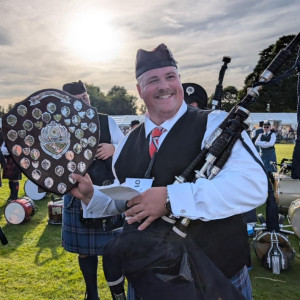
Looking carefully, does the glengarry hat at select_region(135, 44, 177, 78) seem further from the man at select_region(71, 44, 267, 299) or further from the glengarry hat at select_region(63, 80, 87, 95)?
the glengarry hat at select_region(63, 80, 87, 95)

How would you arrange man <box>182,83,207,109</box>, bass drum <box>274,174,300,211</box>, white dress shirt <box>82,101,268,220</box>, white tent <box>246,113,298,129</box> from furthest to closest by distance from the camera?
1. white tent <box>246,113,298,129</box>
2. bass drum <box>274,174,300,211</box>
3. man <box>182,83,207,109</box>
4. white dress shirt <box>82,101,268,220</box>

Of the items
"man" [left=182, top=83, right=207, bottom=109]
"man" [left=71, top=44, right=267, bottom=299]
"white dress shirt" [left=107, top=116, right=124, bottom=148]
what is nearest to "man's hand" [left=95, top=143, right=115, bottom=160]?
"white dress shirt" [left=107, top=116, right=124, bottom=148]

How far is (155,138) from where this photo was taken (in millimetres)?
1443

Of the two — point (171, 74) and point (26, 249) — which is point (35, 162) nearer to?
point (171, 74)

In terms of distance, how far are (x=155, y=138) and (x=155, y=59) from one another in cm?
36

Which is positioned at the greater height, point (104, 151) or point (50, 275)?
point (104, 151)

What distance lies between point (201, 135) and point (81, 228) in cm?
179

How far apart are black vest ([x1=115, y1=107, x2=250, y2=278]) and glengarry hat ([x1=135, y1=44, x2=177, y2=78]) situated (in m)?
0.24

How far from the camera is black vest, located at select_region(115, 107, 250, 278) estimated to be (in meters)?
1.25

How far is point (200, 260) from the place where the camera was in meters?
1.15

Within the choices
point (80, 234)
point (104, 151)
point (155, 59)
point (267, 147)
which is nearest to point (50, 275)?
point (80, 234)

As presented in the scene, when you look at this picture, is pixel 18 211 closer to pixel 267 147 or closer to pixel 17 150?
pixel 17 150

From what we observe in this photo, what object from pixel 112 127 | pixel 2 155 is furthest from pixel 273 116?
pixel 112 127

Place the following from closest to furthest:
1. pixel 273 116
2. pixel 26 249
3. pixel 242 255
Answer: pixel 242 255, pixel 26 249, pixel 273 116
